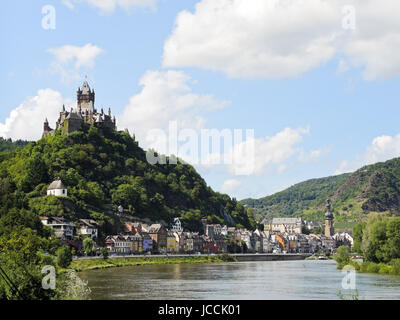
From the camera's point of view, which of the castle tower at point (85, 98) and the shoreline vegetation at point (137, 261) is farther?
the castle tower at point (85, 98)

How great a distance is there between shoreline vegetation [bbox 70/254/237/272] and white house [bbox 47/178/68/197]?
25415 mm

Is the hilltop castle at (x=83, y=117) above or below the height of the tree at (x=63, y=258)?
above

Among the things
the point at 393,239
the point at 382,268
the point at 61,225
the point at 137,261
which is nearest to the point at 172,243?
the point at 137,261

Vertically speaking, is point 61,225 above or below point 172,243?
above

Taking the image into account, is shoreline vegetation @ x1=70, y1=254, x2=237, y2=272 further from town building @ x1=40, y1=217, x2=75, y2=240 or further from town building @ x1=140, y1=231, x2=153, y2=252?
town building @ x1=40, y1=217, x2=75, y2=240

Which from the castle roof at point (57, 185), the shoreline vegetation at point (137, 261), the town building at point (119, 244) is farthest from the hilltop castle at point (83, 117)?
the shoreline vegetation at point (137, 261)

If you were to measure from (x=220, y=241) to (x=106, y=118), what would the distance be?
49587 mm

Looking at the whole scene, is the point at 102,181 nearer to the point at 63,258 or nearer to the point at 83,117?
the point at 83,117

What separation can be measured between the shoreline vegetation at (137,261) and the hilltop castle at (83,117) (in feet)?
171

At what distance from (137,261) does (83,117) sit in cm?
7389

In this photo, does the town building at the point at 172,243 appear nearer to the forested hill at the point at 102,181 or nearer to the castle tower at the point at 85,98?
the forested hill at the point at 102,181

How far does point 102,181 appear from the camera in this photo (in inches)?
6112

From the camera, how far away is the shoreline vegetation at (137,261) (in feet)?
302
